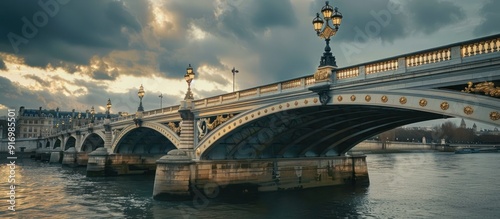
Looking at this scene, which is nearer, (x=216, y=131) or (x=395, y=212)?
(x=395, y=212)

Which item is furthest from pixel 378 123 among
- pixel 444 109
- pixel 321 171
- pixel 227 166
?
pixel 444 109

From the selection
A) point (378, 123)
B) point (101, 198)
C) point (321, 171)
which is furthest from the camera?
point (321, 171)

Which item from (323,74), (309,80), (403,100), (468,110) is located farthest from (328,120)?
(468,110)

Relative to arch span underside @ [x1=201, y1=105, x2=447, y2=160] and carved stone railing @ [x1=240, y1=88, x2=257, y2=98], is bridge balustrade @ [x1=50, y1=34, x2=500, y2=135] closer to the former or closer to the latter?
carved stone railing @ [x1=240, y1=88, x2=257, y2=98]

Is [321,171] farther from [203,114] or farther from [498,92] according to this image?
[498,92]

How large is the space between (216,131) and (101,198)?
10932mm

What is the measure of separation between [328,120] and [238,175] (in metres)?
7.87

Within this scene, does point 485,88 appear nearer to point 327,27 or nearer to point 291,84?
point 327,27

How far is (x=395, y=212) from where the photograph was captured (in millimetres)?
23391

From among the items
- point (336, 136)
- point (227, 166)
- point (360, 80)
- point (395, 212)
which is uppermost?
point (360, 80)

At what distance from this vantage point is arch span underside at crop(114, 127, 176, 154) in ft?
158

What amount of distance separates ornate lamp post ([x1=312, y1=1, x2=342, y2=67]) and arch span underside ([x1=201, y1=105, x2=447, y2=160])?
117 inches

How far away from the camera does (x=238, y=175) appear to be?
28234 millimetres

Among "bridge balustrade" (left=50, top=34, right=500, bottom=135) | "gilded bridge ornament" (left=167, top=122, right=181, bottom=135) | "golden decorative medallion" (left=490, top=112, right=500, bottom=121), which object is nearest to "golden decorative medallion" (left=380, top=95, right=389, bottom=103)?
"bridge balustrade" (left=50, top=34, right=500, bottom=135)
